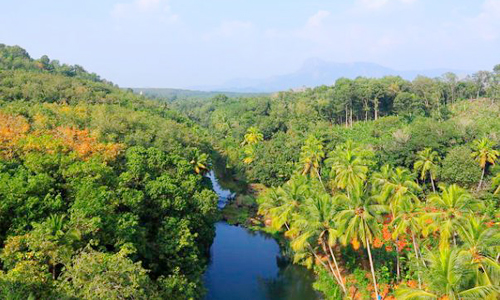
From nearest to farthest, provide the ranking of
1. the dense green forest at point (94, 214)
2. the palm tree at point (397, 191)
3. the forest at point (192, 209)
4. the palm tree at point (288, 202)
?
1. the forest at point (192, 209)
2. the dense green forest at point (94, 214)
3. the palm tree at point (397, 191)
4. the palm tree at point (288, 202)

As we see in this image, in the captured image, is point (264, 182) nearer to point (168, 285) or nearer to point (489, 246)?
point (168, 285)

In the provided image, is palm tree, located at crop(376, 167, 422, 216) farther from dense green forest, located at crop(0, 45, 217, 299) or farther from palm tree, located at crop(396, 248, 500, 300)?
dense green forest, located at crop(0, 45, 217, 299)

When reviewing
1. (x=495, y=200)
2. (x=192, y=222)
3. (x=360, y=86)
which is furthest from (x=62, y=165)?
(x=360, y=86)

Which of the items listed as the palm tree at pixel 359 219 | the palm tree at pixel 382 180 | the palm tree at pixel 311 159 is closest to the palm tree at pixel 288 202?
the palm tree at pixel 382 180

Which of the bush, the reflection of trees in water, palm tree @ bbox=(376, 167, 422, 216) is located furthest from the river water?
the bush

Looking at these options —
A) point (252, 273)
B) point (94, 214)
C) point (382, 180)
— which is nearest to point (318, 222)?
point (382, 180)

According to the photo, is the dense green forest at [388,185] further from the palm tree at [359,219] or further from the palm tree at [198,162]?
the palm tree at [198,162]

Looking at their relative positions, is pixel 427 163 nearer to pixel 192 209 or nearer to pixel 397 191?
pixel 397 191
